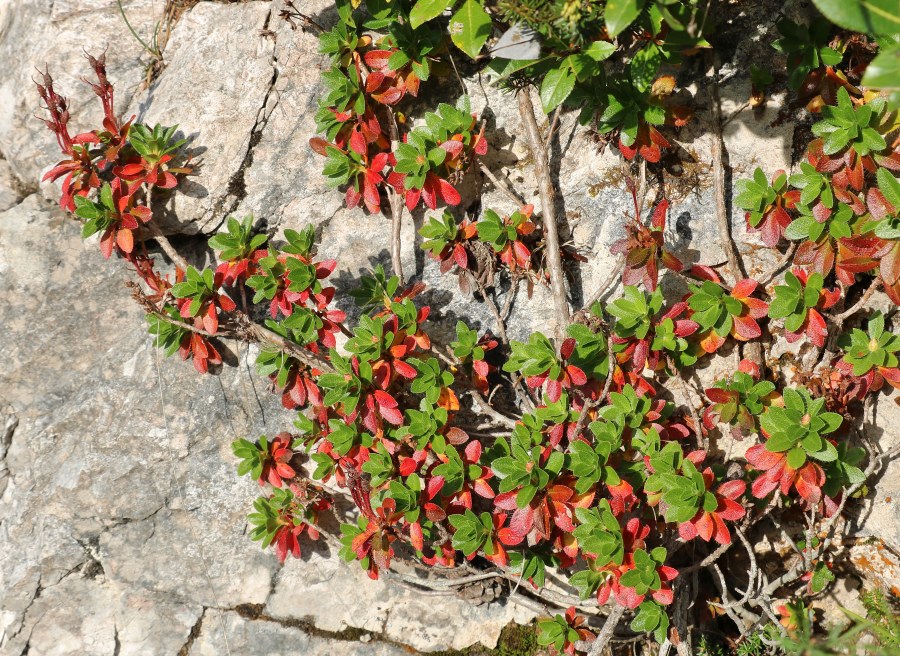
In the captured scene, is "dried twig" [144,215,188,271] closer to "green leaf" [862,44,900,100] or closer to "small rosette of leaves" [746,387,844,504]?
"small rosette of leaves" [746,387,844,504]

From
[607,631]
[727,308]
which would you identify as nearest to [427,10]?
[727,308]

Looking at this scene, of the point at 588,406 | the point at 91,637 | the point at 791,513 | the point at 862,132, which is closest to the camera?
the point at 862,132

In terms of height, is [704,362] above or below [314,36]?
below

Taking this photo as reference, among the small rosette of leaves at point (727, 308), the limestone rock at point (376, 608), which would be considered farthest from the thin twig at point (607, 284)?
the limestone rock at point (376, 608)

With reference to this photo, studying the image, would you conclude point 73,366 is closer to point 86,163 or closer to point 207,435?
point 207,435

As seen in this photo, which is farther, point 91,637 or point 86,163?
point 91,637

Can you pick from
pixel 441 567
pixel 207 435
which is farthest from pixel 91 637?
pixel 441 567
